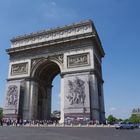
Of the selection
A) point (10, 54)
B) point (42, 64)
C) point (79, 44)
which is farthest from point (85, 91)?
point (10, 54)

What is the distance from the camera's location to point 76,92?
3148 cm

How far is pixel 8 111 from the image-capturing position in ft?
119

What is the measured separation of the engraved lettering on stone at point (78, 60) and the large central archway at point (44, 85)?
3974 mm

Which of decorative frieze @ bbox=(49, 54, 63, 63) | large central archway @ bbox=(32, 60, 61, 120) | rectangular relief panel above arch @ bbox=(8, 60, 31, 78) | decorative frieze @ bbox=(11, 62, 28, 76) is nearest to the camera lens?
decorative frieze @ bbox=(49, 54, 63, 63)

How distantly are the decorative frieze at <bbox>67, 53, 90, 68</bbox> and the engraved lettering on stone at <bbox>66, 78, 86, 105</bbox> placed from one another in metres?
2.89

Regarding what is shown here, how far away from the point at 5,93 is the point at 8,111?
3945 mm

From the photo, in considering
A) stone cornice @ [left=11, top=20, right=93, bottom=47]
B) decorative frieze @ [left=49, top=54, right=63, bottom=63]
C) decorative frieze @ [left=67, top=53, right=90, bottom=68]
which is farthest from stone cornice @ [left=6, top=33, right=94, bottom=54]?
decorative frieze @ [left=67, top=53, right=90, bottom=68]

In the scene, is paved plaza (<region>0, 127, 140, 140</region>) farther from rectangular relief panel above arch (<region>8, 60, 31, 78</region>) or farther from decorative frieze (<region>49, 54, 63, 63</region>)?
rectangular relief panel above arch (<region>8, 60, 31, 78</region>)

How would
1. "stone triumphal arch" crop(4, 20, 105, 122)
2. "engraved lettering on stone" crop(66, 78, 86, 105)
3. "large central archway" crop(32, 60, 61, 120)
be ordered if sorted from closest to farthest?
"engraved lettering on stone" crop(66, 78, 86, 105), "stone triumphal arch" crop(4, 20, 105, 122), "large central archway" crop(32, 60, 61, 120)

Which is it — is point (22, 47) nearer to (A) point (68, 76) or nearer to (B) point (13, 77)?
(B) point (13, 77)

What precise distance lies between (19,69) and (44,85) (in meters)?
6.30

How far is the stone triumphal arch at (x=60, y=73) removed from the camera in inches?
1229

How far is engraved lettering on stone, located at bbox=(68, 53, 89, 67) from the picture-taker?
3303 centimetres

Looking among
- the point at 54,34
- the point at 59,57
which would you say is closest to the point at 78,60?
the point at 59,57
